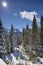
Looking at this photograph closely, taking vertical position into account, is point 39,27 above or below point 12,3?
below

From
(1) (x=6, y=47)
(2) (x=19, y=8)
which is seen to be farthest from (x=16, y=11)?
(1) (x=6, y=47)

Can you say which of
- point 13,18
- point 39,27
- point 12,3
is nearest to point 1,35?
point 39,27

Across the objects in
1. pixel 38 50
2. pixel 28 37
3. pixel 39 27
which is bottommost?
pixel 38 50

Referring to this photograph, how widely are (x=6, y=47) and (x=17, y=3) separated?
7697mm

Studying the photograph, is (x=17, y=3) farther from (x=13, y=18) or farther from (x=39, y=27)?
→ (x=39, y=27)

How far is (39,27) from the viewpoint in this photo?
14.7 metres

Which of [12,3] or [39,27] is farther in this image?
[39,27]

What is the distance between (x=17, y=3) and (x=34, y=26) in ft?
23.0

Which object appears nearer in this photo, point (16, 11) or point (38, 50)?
point (16, 11)

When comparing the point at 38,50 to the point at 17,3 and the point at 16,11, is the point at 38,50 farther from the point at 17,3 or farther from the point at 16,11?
the point at 17,3

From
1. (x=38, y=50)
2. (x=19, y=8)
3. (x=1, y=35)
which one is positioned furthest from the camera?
(x=1, y=35)

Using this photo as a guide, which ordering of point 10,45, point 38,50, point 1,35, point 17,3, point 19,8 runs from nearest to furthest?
1. point 17,3
2. point 19,8
3. point 38,50
4. point 1,35
5. point 10,45

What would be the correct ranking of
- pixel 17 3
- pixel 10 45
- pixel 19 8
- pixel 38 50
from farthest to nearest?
pixel 10 45, pixel 38 50, pixel 19 8, pixel 17 3

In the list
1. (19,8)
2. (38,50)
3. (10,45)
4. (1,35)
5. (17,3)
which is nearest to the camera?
(17,3)
